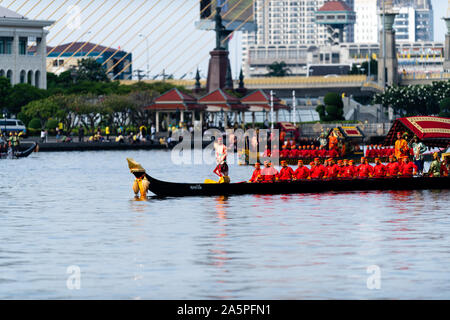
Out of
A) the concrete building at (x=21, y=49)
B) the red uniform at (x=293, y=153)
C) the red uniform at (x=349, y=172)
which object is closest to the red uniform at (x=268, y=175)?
the red uniform at (x=349, y=172)

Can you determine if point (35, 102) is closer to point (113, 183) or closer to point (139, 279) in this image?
point (113, 183)

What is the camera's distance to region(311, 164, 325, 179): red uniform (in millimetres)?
47625

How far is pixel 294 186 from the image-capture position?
46.4m

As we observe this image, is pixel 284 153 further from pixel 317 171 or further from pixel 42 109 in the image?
pixel 42 109

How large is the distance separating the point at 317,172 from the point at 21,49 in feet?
380

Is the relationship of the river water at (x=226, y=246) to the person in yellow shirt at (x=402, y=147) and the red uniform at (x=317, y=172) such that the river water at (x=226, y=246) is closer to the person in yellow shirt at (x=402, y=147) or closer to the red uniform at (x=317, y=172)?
the red uniform at (x=317, y=172)

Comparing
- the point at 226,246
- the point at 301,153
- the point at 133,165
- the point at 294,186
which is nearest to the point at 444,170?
the point at 294,186

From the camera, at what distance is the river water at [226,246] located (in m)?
23.8

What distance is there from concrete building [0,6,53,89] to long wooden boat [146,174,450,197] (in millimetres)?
109866

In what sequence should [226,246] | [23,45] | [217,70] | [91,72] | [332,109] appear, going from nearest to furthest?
[226,246] < [217,70] < [332,109] < [23,45] < [91,72]

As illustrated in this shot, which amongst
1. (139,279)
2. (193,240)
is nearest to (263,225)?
(193,240)

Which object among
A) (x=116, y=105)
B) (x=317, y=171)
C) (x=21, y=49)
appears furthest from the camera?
(x=21, y=49)
